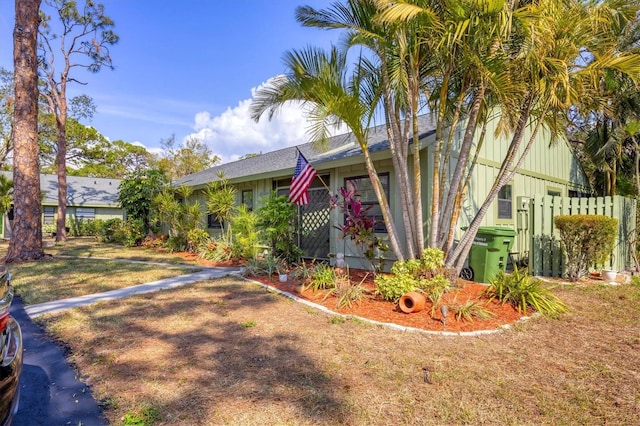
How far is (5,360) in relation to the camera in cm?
185

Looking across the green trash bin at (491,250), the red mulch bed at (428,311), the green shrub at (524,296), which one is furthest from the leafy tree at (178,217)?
the green shrub at (524,296)

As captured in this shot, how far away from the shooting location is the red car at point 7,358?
177 centimetres

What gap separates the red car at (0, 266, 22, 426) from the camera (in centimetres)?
177

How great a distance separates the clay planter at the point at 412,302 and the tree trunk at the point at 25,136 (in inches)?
405

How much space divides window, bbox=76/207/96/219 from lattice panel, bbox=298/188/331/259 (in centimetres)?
2249

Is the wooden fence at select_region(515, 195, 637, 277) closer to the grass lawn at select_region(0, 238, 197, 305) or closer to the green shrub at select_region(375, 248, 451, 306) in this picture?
the green shrub at select_region(375, 248, 451, 306)

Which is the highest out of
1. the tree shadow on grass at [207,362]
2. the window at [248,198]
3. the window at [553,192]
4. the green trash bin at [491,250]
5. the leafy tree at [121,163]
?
the leafy tree at [121,163]

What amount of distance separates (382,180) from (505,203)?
3760mm

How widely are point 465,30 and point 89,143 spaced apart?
32664mm

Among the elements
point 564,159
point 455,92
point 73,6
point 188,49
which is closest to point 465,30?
point 455,92

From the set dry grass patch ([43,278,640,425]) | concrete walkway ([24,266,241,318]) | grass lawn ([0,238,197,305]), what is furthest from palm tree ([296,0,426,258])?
grass lawn ([0,238,197,305])

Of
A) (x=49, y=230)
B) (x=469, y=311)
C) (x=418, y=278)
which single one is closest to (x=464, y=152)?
(x=418, y=278)

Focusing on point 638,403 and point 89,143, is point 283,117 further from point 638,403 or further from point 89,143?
point 89,143

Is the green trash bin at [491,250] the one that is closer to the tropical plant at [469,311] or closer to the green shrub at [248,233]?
the tropical plant at [469,311]
